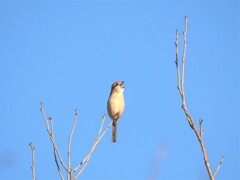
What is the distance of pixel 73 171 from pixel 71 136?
1.22 feet

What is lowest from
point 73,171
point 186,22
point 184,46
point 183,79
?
point 73,171

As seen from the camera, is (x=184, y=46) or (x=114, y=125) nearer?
(x=184, y=46)

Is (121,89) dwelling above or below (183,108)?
above

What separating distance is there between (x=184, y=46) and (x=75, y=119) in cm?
133

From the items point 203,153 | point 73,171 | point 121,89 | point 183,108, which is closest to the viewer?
point 203,153

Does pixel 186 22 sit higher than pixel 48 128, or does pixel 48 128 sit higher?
pixel 186 22

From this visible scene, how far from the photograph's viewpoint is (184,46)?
438 cm

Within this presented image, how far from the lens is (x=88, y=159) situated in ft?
15.0

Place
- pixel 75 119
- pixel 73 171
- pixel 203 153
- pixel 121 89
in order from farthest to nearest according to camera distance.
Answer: pixel 121 89
pixel 75 119
pixel 73 171
pixel 203 153

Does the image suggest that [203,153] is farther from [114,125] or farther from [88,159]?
[114,125]

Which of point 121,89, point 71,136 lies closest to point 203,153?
point 71,136

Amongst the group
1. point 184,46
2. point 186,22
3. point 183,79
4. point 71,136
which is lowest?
point 71,136

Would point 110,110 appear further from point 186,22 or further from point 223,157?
point 223,157

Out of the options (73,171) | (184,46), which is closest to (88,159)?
(73,171)
